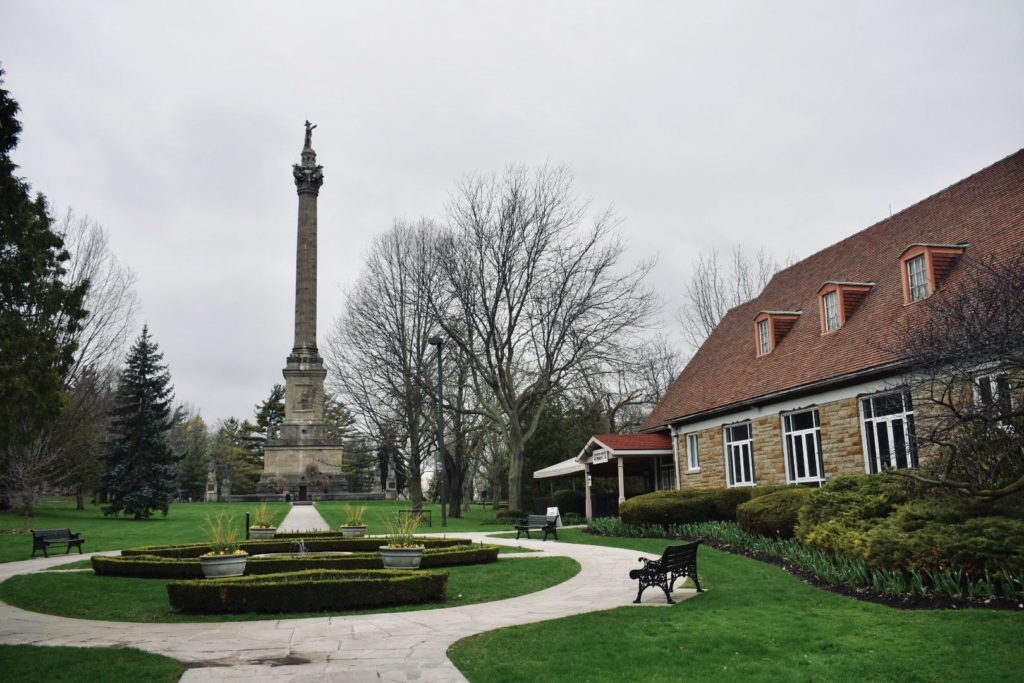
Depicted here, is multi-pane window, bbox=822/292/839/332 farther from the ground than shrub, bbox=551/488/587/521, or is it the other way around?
multi-pane window, bbox=822/292/839/332

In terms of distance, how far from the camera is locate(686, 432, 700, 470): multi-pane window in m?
26.9

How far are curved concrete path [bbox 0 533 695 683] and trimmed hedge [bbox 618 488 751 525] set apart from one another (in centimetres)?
874

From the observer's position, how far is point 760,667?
750 cm

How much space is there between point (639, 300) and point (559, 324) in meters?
3.51

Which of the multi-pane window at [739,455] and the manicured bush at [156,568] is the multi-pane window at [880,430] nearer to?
the multi-pane window at [739,455]

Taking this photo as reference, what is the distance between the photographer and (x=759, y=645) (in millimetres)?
8312

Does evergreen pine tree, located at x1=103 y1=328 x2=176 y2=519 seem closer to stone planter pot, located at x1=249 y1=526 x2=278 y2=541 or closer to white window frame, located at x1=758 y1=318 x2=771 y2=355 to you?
stone planter pot, located at x1=249 y1=526 x2=278 y2=541

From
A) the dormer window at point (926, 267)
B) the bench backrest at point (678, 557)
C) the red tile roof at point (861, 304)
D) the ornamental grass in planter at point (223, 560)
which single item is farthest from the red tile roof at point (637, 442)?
the ornamental grass in planter at point (223, 560)

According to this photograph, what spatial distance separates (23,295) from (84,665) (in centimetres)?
692

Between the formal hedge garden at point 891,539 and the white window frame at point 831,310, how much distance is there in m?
6.14

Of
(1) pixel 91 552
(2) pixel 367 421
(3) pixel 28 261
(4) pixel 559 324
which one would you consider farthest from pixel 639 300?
(3) pixel 28 261

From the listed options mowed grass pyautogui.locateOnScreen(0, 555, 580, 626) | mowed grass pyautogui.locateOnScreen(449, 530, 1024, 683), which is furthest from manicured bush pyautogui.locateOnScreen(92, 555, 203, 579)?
mowed grass pyautogui.locateOnScreen(449, 530, 1024, 683)

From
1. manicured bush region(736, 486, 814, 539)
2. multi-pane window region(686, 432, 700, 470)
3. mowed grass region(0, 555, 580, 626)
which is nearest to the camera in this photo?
mowed grass region(0, 555, 580, 626)

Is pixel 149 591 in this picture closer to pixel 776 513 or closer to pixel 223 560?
pixel 223 560
